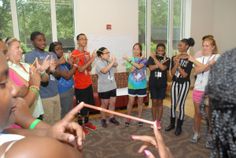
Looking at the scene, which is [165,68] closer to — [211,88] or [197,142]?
[197,142]

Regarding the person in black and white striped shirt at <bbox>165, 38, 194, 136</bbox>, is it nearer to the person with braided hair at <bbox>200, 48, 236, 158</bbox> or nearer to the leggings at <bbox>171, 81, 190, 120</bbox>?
the leggings at <bbox>171, 81, 190, 120</bbox>

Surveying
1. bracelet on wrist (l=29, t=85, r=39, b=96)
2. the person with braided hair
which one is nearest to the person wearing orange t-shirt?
bracelet on wrist (l=29, t=85, r=39, b=96)

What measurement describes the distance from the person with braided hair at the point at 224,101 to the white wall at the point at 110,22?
5150 mm

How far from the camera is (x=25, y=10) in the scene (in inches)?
209

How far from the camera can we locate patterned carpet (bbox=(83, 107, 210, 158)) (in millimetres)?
3260

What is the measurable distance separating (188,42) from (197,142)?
1619 mm

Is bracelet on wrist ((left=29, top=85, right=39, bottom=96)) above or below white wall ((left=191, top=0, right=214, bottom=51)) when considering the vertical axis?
below

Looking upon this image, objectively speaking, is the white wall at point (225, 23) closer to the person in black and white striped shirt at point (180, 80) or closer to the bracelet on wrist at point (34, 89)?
the person in black and white striped shirt at point (180, 80)

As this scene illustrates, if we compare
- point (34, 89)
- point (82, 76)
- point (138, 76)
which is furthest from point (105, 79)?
point (34, 89)

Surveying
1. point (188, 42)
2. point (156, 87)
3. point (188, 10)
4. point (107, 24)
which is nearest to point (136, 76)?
point (156, 87)

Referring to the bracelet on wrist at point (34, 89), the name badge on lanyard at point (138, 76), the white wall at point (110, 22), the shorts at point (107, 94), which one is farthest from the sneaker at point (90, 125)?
the bracelet on wrist at point (34, 89)

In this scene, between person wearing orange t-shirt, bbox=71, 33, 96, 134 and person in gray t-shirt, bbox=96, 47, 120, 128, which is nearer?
person wearing orange t-shirt, bbox=71, 33, 96, 134

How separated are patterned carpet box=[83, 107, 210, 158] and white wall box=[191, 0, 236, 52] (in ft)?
12.5

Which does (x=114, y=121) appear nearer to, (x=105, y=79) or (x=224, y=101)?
(x=105, y=79)
